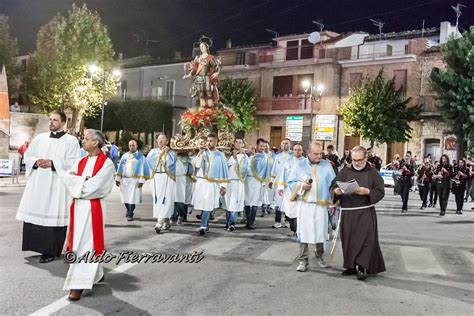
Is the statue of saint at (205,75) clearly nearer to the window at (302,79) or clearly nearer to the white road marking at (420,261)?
the white road marking at (420,261)

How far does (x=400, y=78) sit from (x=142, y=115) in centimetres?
2136

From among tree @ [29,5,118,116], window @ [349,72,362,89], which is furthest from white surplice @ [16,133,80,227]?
window @ [349,72,362,89]

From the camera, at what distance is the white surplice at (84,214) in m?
5.66

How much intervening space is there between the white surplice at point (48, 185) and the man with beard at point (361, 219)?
3858mm

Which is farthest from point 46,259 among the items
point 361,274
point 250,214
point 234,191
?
point 250,214

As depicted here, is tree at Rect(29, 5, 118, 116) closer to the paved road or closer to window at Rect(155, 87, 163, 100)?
window at Rect(155, 87, 163, 100)

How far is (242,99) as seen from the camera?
4000 cm

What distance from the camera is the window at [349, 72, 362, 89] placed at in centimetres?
3731

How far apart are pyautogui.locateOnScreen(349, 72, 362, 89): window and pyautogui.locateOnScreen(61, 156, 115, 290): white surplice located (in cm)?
3323

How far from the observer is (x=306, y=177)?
25.2ft

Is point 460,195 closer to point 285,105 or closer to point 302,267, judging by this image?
point 302,267

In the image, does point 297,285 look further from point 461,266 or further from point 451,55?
point 451,55

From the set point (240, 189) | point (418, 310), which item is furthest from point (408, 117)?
point (418, 310)

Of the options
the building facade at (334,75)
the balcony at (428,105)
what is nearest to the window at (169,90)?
the building facade at (334,75)
